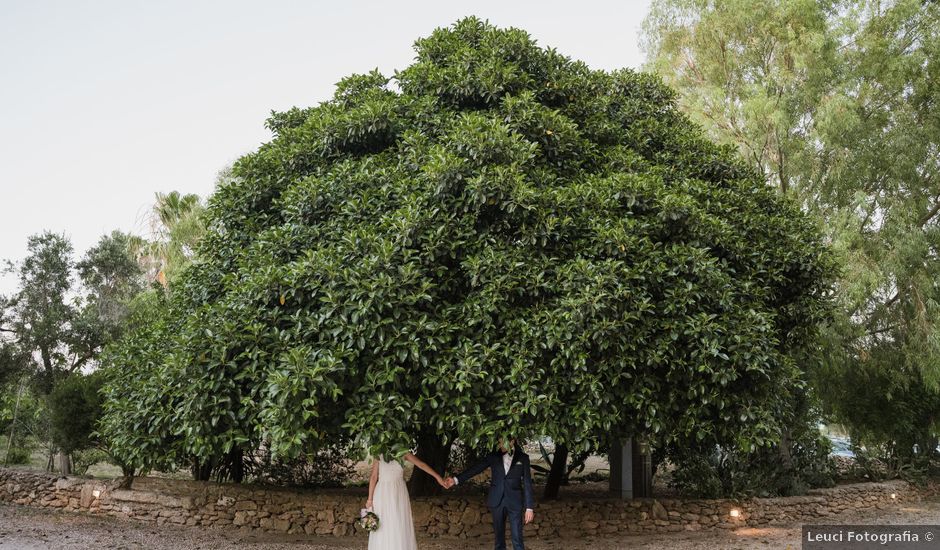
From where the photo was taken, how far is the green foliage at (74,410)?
12.6 meters

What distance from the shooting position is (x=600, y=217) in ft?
28.0

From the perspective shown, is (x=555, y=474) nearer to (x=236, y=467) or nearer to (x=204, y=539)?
(x=236, y=467)

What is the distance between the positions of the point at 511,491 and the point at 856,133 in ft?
40.2

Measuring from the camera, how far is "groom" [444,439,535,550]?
8.38 meters

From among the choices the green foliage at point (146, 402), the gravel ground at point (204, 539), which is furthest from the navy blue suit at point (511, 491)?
the green foliage at point (146, 402)

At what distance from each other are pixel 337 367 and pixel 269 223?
3.81m

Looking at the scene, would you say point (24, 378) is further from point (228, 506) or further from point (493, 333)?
point (493, 333)

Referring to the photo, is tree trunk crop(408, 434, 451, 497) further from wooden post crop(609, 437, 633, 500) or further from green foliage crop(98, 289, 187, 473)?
green foliage crop(98, 289, 187, 473)

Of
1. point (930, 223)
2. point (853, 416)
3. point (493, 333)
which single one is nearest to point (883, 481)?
point (853, 416)

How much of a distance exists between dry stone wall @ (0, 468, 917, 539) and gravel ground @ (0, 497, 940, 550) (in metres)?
0.22

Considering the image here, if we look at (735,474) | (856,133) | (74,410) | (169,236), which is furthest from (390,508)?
(169,236)

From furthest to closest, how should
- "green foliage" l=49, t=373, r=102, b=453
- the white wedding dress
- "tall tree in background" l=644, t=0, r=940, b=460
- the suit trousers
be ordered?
"tall tree in background" l=644, t=0, r=940, b=460 → "green foliage" l=49, t=373, r=102, b=453 → the suit trousers → the white wedding dress

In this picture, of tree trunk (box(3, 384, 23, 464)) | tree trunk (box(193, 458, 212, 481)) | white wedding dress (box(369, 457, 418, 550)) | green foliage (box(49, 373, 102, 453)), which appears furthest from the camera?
tree trunk (box(3, 384, 23, 464))

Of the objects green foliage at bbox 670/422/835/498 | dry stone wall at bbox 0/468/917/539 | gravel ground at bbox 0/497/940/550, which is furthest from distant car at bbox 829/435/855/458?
gravel ground at bbox 0/497/940/550
